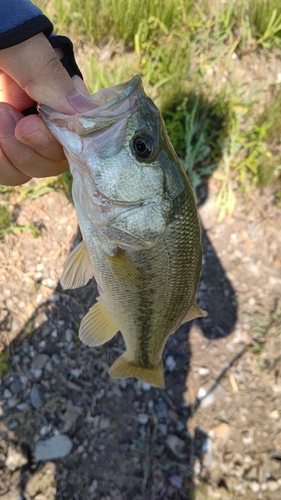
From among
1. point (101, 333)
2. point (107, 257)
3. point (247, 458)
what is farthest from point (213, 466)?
point (107, 257)

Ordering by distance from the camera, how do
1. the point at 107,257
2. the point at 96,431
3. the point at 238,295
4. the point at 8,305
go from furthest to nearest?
the point at 238,295 → the point at 8,305 → the point at 96,431 → the point at 107,257

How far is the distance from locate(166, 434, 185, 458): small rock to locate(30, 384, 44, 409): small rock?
99 cm

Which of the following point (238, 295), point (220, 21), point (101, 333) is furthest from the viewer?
point (220, 21)

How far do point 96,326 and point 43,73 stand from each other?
1270 millimetres

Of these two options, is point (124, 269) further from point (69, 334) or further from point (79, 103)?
point (69, 334)

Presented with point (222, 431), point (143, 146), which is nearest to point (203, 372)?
point (222, 431)

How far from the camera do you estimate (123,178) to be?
4.89 feet

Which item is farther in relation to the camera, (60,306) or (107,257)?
(60,306)

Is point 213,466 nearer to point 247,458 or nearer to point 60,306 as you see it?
point 247,458

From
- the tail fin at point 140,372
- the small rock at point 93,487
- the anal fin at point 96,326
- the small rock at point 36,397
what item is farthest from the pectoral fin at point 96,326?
the small rock at point 93,487

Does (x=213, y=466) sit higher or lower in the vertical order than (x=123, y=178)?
lower

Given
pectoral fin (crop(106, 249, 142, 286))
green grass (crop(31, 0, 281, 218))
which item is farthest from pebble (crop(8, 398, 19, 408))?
green grass (crop(31, 0, 281, 218))

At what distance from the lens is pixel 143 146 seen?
4.87 ft

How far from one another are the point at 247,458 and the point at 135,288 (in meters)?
1.94
